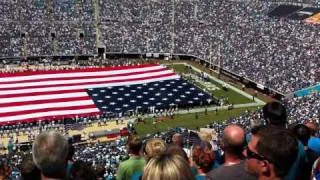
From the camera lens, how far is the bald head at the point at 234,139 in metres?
5.52

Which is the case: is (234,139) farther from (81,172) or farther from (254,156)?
(81,172)

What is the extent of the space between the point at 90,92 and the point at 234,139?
34.0 metres

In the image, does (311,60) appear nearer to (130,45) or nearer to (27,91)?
(130,45)

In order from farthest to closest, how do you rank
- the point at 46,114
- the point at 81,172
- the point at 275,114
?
the point at 46,114 → the point at 275,114 → the point at 81,172

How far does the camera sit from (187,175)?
3.99 meters

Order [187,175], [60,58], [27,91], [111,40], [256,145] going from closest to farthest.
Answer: [187,175] < [256,145] < [27,91] < [60,58] < [111,40]

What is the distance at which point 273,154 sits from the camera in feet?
13.8

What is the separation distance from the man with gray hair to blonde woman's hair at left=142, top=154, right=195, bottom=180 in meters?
0.88

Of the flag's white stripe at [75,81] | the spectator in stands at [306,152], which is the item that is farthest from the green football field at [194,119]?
the spectator in stands at [306,152]

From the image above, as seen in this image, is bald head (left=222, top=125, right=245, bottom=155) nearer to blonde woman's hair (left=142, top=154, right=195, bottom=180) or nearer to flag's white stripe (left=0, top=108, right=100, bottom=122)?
blonde woman's hair (left=142, top=154, right=195, bottom=180)

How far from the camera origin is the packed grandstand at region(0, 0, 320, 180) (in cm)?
558

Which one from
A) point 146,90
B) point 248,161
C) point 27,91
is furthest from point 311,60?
point 248,161

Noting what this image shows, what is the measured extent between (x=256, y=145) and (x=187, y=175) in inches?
30.8

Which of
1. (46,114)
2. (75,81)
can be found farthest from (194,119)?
(46,114)
